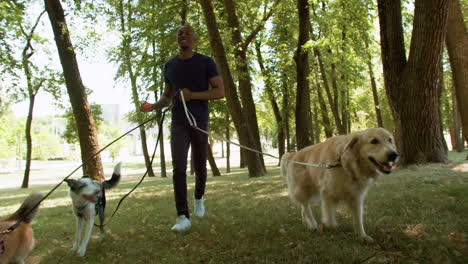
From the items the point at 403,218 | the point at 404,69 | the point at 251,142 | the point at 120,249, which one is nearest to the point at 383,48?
the point at 404,69

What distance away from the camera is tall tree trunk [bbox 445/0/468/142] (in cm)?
1103

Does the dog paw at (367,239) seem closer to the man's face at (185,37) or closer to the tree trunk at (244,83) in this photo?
the man's face at (185,37)

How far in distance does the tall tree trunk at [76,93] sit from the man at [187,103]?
5.39 m

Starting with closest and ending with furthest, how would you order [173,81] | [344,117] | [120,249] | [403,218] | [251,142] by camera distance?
[120,249], [403,218], [173,81], [251,142], [344,117]

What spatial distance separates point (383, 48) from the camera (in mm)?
9812

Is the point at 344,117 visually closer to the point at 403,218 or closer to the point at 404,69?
the point at 404,69

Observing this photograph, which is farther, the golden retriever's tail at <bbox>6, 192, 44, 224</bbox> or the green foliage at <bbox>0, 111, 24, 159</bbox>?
the green foliage at <bbox>0, 111, 24, 159</bbox>

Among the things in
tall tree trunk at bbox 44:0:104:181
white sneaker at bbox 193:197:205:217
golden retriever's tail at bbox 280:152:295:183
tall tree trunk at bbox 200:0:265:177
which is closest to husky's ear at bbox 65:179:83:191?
white sneaker at bbox 193:197:205:217

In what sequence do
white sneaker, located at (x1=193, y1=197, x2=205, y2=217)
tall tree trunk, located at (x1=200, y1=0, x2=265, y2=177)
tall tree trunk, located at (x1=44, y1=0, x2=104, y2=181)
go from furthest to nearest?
tall tree trunk, located at (x1=200, y1=0, x2=265, y2=177)
tall tree trunk, located at (x1=44, y1=0, x2=104, y2=181)
white sneaker, located at (x1=193, y1=197, x2=205, y2=217)

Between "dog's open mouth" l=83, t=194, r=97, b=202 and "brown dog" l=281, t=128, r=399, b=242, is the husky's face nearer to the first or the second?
"dog's open mouth" l=83, t=194, r=97, b=202

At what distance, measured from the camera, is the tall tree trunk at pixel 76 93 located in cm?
954

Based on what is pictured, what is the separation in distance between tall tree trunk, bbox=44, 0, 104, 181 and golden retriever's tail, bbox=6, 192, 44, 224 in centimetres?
577

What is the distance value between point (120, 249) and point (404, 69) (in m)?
8.44

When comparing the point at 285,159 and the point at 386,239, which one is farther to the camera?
the point at 285,159
